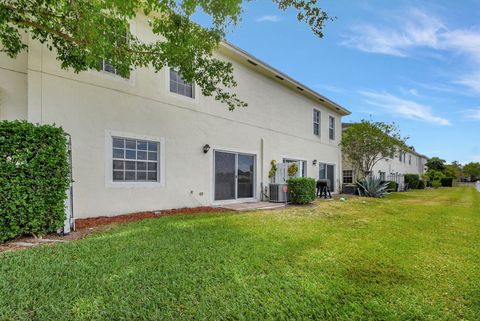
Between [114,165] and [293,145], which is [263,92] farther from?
[114,165]

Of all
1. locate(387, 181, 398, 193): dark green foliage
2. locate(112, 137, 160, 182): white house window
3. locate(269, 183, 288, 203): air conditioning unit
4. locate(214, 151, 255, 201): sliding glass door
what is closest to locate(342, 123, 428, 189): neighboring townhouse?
locate(387, 181, 398, 193): dark green foliage

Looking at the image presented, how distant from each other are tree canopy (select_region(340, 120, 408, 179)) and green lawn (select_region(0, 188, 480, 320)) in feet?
42.9

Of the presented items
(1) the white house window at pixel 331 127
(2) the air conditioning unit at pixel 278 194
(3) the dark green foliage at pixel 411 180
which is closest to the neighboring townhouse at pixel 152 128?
(2) the air conditioning unit at pixel 278 194

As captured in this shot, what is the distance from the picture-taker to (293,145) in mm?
15297

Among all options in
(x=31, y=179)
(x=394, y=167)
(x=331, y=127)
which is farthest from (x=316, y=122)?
(x=394, y=167)

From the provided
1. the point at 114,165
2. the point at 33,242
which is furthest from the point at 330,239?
the point at 114,165

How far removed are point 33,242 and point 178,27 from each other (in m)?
5.44

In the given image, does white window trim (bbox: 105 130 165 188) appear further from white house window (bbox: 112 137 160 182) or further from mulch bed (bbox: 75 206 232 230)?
mulch bed (bbox: 75 206 232 230)

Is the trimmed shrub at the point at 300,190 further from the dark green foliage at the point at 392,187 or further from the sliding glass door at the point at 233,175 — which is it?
the dark green foliage at the point at 392,187

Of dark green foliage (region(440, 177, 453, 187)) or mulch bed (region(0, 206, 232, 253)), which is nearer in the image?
mulch bed (region(0, 206, 232, 253))

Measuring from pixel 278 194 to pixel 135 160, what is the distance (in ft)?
21.8

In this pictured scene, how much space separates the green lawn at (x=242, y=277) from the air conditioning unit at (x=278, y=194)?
20.2ft

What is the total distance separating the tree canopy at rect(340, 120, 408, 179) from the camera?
59.4ft

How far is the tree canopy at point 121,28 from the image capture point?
491 cm
